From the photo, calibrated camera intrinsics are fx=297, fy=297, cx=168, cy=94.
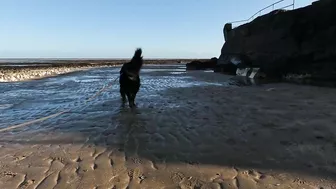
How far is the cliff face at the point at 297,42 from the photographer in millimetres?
16047

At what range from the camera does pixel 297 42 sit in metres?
19.0

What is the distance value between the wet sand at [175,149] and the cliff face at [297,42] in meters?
9.43

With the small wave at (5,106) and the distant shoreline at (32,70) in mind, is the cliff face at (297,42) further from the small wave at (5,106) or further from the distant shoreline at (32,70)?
the distant shoreline at (32,70)

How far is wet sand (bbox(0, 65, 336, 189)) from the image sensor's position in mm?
3551

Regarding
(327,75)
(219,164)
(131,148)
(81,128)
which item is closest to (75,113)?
(81,128)

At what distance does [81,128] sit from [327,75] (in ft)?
43.7

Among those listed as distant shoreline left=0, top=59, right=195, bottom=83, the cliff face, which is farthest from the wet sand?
distant shoreline left=0, top=59, right=195, bottom=83

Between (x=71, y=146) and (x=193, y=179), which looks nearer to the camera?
(x=193, y=179)

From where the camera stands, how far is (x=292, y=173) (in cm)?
367

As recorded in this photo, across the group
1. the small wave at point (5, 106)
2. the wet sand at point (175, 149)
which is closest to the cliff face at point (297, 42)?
the wet sand at point (175, 149)

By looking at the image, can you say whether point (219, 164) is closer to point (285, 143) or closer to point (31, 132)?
point (285, 143)

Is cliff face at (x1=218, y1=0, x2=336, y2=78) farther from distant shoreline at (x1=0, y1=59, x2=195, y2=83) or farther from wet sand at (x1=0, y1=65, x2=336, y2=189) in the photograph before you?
distant shoreline at (x1=0, y1=59, x2=195, y2=83)

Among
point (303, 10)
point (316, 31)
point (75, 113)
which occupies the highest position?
point (303, 10)

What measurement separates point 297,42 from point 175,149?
1699cm
